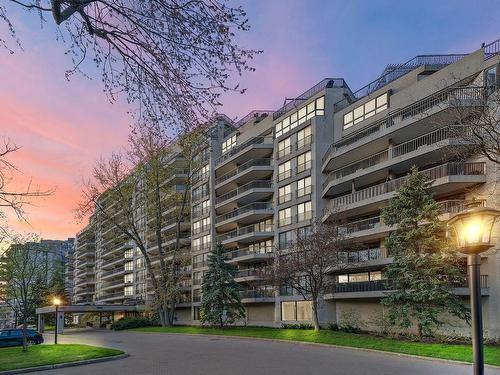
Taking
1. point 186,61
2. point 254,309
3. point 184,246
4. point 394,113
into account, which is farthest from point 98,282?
point 186,61

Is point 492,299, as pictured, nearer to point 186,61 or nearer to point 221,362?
point 221,362

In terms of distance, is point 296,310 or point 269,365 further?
point 296,310

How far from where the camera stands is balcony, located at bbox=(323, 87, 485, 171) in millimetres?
31703

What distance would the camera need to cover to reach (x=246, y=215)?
2226 inches

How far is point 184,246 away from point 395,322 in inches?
1875

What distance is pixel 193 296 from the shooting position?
6875cm

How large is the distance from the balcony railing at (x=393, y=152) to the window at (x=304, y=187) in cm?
279

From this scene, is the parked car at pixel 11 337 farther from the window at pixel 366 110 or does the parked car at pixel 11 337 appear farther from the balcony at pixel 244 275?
the window at pixel 366 110

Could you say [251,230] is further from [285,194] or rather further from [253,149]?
[253,149]

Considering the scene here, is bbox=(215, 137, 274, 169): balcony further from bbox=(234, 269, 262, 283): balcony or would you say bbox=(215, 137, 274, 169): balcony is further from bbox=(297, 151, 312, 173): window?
bbox=(234, 269, 262, 283): balcony

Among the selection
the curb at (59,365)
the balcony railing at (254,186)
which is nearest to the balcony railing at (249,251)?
the balcony railing at (254,186)

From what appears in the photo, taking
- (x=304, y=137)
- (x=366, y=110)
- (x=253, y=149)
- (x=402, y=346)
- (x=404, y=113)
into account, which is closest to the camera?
(x=402, y=346)

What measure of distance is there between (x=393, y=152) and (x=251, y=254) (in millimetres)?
22815

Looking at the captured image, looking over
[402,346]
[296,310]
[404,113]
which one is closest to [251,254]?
[296,310]
